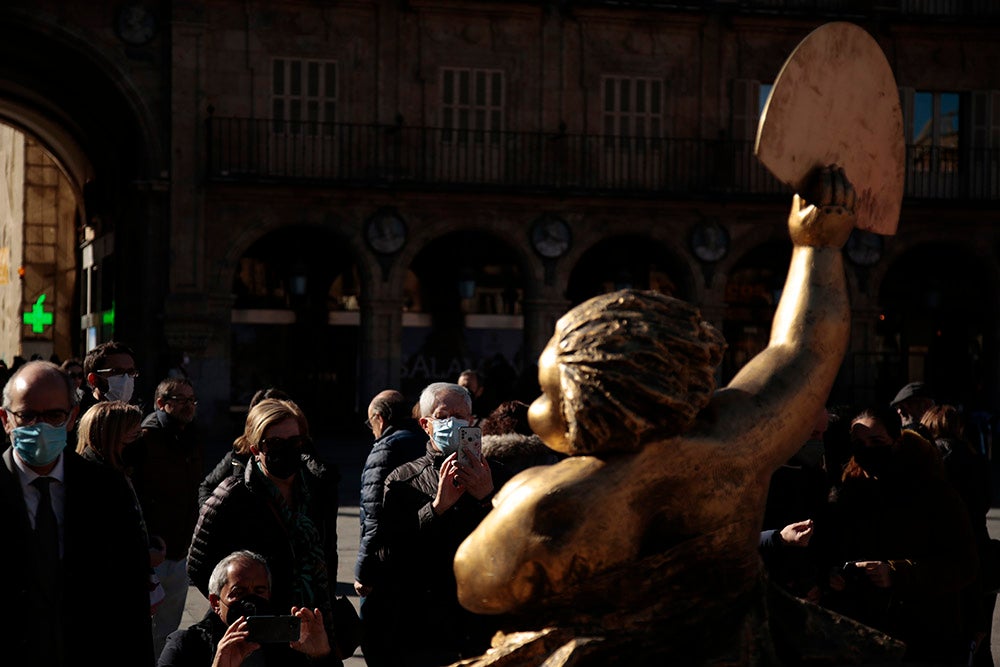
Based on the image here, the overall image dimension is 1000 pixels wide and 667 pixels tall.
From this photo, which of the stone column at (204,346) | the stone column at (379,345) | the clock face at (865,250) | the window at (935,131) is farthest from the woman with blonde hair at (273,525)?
the window at (935,131)

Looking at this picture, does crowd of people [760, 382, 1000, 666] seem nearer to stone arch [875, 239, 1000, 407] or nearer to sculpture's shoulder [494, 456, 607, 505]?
sculpture's shoulder [494, 456, 607, 505]

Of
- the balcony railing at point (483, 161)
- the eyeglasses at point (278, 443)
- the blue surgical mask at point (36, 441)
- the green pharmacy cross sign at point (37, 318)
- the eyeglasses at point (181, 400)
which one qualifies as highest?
the balcony railing at point (483, 161)

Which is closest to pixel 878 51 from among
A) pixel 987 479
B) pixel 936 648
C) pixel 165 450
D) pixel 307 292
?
pixel 936 648

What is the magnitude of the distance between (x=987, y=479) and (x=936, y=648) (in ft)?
10.3

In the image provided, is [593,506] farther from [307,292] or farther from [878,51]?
[307,292]

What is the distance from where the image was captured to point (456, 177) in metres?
25.5

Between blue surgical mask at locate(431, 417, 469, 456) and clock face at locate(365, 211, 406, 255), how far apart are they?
19667mm

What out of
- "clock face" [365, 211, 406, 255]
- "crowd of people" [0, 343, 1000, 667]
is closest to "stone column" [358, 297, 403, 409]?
"clock face" [365, 211, 406, 255]

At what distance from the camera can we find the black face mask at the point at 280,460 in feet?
17.5

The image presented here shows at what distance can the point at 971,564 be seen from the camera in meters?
4.69

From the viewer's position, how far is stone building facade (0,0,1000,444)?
24.4 metres

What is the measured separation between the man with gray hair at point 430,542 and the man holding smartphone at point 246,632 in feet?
2.80

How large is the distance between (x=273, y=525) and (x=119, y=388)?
2953 mm

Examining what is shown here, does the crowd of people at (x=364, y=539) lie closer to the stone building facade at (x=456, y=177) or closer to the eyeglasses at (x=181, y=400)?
the eyeglasses at (x=181, y=400)
